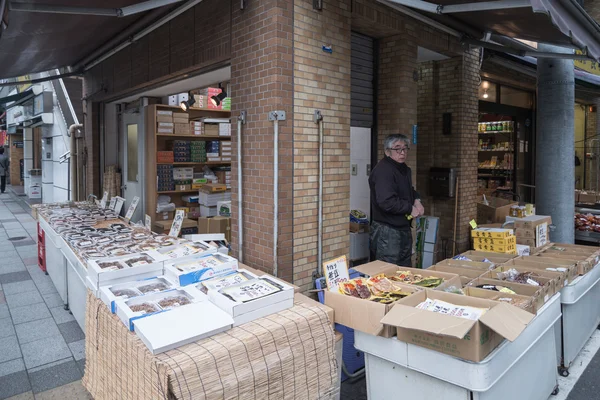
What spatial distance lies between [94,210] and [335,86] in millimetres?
5323

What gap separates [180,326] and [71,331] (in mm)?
3183

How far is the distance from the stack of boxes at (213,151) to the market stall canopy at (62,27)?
2.38 m

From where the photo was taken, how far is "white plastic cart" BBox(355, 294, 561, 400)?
105 inches

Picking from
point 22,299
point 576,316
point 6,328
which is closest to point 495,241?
Answer: point 576,316

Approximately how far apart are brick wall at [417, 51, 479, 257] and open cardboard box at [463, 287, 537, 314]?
3.98 metres

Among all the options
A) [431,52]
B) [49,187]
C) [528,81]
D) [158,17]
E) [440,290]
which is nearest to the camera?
[440,290]

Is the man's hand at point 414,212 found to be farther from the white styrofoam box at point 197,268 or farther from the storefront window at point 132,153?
the storefront window at point 132,153

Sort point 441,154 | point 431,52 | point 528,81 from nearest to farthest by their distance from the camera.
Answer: point 431,52, point 441,154, point 528,81

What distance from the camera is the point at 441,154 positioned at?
296 inches

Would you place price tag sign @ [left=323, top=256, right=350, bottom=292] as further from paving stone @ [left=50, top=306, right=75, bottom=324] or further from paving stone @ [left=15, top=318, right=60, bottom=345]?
paving stone @ [left=50, top=306, right=75, bottom=324]

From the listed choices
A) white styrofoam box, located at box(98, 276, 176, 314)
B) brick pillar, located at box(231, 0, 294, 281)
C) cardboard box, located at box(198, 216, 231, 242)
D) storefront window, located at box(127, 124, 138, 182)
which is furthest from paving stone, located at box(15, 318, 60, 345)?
storefront window, located at box(127, 124, 138, 182)

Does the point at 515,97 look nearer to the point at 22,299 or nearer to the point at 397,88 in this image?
the point at 397,88

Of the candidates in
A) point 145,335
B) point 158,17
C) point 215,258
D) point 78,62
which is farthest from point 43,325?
point 78,62

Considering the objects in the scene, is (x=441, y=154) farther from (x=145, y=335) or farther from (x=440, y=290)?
(x=145, y=335)
